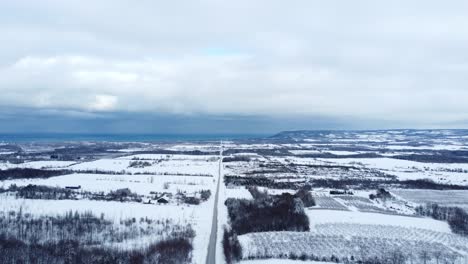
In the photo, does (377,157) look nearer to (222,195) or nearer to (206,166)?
(206,166)

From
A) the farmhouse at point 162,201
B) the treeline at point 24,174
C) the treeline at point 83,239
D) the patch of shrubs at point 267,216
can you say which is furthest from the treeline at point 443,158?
the treeline at point 83,239

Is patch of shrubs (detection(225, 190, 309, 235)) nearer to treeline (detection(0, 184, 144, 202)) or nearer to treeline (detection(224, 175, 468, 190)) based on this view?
treeline (detection(0, 184, 144, 202))

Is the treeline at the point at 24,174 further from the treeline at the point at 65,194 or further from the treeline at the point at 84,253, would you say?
the treeline at the point at 84,253

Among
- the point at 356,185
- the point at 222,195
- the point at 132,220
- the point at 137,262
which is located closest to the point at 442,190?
the point at 356,185

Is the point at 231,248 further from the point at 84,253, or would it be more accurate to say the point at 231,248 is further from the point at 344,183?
the point at 344,183

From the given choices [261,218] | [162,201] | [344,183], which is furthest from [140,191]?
[344,183]

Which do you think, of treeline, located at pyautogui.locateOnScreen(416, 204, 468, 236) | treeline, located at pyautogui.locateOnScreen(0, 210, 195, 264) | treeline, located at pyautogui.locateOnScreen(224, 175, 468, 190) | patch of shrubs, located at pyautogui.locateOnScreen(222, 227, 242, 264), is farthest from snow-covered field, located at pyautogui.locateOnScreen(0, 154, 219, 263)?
treeline, located at pyautogui.locateOnScreen(416, 204, 468, 236)
